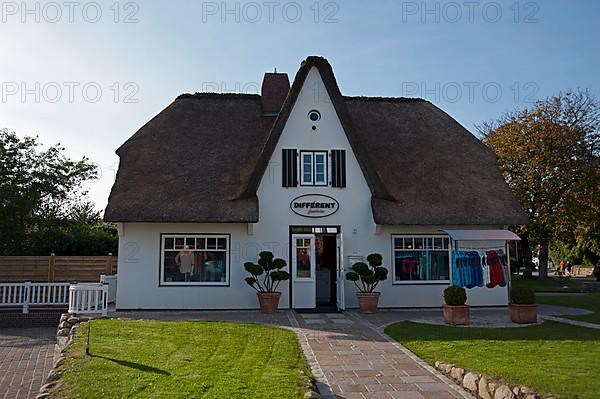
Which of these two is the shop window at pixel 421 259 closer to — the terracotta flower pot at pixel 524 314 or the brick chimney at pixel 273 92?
the terracotta flower pot at pixel 524 314

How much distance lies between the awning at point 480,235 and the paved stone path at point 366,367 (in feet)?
16.4

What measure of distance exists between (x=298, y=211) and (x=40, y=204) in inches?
A: 676

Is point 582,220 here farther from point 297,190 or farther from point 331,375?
point 331,375

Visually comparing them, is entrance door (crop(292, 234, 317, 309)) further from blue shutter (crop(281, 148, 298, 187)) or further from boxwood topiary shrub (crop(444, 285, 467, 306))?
boxwood topiary shrub (crop(444, 285, 467, 306))

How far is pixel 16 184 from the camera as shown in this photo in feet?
85.8

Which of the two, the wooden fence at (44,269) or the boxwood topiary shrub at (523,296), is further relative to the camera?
the wooden fence at (44,269)

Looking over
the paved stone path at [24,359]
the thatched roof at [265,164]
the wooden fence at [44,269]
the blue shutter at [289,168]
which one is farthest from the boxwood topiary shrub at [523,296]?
the wooden fence at [44,269]

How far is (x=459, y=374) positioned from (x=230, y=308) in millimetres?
9835

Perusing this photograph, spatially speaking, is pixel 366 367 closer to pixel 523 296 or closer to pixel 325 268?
pixel 523 296

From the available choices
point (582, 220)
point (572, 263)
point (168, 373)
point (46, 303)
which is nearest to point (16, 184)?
point (46, 303)

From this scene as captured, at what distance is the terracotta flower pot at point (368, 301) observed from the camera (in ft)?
52.5

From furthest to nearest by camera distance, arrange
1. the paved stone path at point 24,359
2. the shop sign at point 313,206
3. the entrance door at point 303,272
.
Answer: the shop sign at point 313,206
the entrance door at point 303,272
the paved stone path at point 24,359

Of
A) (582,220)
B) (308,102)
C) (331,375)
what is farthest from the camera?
(582,220)

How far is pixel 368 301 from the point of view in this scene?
15992mm
